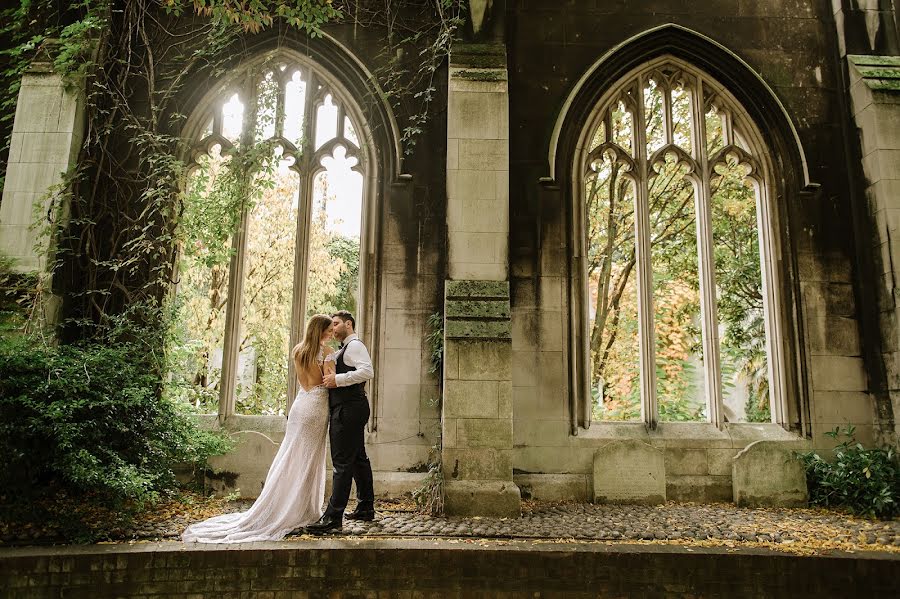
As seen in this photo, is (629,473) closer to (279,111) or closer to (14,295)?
(279,111)

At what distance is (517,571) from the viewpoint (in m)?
4.13

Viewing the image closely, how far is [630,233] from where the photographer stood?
1084 cm

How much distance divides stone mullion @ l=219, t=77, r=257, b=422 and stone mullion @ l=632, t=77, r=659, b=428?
187 inches

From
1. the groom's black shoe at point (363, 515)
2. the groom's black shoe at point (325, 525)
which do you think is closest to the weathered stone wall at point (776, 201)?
the groom's black shoe at point (363, 515)

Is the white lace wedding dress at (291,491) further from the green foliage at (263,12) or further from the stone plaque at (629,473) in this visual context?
the green foliage at (263,12)

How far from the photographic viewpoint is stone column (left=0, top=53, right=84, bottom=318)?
6129 millimetres

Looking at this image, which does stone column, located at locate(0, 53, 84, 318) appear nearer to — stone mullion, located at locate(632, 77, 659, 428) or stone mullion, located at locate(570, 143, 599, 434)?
stone mullion, located at locate(570, 143, 599, 434)

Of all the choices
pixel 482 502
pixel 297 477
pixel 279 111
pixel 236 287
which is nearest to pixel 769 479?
pixel 482 502

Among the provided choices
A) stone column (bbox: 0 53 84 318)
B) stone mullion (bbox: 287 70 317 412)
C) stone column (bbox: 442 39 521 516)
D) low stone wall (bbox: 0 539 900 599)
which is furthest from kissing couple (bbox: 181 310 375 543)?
stone column (bbox: 0 53 84 318)

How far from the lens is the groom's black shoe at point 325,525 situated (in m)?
4.59

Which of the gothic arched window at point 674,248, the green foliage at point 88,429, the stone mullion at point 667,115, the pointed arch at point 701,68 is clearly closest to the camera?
the green foliage at point 88,429

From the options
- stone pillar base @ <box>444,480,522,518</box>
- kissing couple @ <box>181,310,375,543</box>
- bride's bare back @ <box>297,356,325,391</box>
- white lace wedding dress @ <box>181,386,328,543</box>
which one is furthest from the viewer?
stone pillar base @ <box>444,480,522,518</box>

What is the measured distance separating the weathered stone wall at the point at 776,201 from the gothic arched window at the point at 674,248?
1.09 feet

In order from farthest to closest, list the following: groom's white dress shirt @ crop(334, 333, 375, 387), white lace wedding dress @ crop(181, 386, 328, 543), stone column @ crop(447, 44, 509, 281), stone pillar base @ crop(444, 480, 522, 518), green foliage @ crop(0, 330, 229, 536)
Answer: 1. stone column @ crop(447, 44, 509, 281)
2. stone pillar base @ crop(444, 480, 522, 518)
3. groom's white dress shirt @ crop(334, 333, 375, 387)
4. green foliage @ crop(0, 330, 229, 536)
5. white lace wedding dress @ crop(181, 386, 328, 543)
